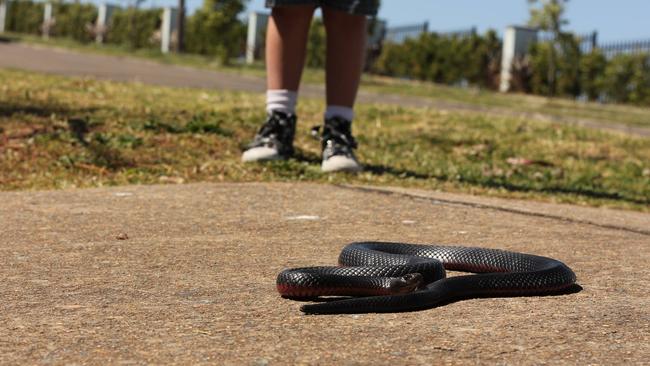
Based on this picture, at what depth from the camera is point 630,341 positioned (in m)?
2.72

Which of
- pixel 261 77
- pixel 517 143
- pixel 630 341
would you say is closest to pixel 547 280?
pixel 630 341

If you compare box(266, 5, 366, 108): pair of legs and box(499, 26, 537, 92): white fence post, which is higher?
box(499, 26, 537, 92): white fence post

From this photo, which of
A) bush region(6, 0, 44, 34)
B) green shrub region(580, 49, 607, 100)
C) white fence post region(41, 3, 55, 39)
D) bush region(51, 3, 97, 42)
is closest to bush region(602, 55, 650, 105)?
green shrub region(580, 49, 607, 100)

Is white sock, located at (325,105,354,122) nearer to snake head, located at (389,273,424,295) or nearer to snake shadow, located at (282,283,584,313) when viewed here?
snake shadow, located at (282,283,584,313)

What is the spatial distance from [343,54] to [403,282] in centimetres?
313

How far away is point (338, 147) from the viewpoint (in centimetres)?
610

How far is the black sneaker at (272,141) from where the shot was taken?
614 centimetres

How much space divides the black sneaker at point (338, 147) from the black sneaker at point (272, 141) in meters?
0.22

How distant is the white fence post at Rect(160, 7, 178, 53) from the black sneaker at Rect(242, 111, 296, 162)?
36.7 metres

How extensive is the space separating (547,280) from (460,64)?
87.7ft

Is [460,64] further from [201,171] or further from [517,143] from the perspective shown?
[201,171]

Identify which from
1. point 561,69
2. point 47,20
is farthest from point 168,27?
point 561,69

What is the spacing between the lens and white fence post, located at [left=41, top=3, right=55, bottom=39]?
47781mm

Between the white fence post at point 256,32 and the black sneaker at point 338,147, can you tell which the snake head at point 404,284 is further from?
the white fence post at point 256,32
